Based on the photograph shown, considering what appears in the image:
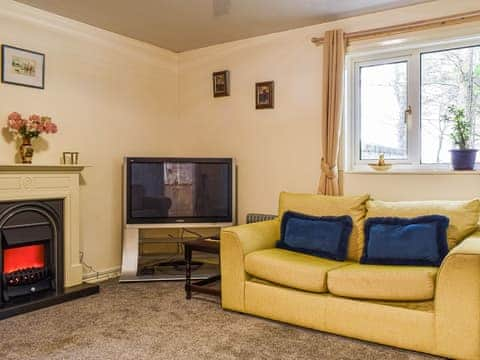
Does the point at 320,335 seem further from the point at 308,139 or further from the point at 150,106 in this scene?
the point at 150,106

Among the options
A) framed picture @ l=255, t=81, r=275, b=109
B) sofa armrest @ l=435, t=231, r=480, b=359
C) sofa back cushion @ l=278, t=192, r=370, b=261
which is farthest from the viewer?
framed picture @ l=255, t=81, r=275, b=109

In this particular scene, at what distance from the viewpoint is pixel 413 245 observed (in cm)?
277

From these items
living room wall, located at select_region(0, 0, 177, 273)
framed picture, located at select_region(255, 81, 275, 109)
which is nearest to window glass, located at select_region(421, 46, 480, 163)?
framed picture, located at select_region(255, 81, 275, 109)

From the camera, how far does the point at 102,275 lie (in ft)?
13.9

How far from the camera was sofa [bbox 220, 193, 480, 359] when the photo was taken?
2.40 meters

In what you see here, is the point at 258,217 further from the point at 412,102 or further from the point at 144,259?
the point at 412,102

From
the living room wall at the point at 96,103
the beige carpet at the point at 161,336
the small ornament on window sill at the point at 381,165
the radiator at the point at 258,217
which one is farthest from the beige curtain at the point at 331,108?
the living room wall at the point at 96,103

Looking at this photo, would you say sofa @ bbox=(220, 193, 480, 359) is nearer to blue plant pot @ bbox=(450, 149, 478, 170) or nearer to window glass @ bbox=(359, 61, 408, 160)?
blue plant pot @ bbox=(450, 149, 478, 170)

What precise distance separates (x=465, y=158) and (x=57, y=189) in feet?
10.5

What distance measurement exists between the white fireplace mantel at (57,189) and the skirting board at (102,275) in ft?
1.03

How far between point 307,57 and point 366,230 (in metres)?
1.81

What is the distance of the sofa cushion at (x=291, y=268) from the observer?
283 cm

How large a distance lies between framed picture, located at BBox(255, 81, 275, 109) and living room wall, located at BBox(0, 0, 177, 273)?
3.62ft

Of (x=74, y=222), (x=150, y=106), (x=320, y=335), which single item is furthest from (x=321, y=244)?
(x=150, y=106)
